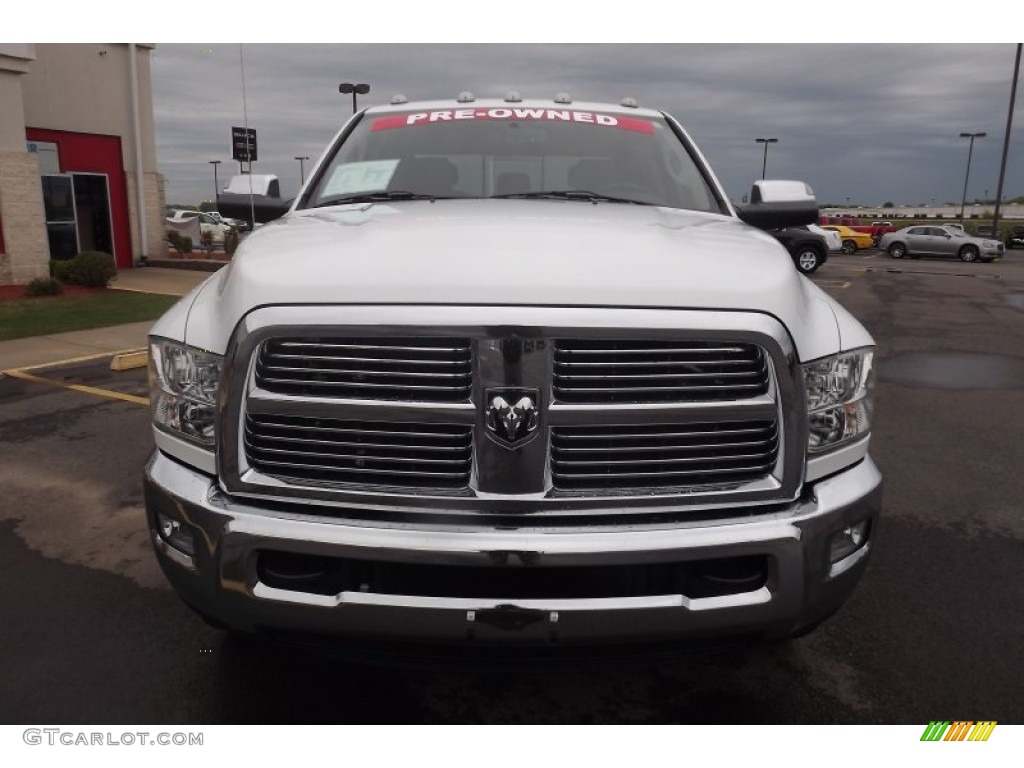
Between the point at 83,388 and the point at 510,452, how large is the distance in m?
6.13

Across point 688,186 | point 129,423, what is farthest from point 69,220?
point 688,186

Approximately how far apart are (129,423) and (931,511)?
5111mm

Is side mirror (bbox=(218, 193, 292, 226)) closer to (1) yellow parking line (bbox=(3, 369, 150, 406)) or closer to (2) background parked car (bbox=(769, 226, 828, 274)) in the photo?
(1) yellow parking line (bbox=(3, 369, 150, 406))

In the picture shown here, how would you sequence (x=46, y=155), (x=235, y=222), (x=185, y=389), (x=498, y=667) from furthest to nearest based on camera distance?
(x=235, y=222), (x=46, y=155), (x=185, y=389), (x=498, y=667)

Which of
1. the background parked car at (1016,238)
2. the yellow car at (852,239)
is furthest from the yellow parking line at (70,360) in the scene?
the background parked car at (1016,238)

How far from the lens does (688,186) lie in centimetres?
352

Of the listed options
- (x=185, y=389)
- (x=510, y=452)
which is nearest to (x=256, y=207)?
(x=185, y=389)

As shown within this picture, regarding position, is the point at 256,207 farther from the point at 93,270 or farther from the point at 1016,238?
the point at 1016,238

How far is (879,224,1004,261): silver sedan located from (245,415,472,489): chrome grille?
35.3 meters

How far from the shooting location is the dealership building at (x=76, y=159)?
1391 cm

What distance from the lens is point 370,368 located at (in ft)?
6.40

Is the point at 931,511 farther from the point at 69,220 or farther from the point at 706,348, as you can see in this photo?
the point at 69,220

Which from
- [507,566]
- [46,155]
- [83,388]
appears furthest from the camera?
[46,155]

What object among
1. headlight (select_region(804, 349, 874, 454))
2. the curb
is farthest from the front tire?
headlight (select_region(804, 349, 874, 454))
